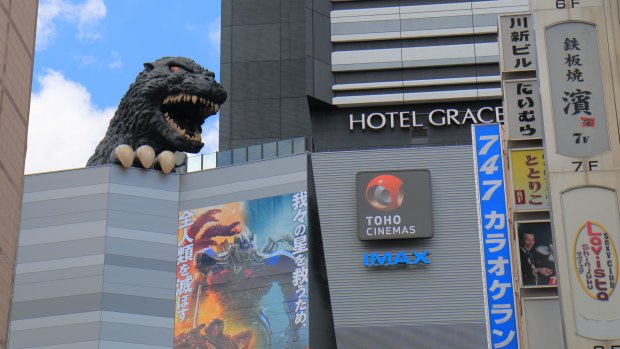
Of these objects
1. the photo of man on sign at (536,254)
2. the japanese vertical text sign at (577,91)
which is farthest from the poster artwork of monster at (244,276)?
the japanese vertical text sign at (577,91)

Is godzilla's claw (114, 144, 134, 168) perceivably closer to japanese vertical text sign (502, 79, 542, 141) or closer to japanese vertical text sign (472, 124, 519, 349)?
japanese vertical text sign (472, 124, 519, 349)

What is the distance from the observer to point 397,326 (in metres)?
41.6

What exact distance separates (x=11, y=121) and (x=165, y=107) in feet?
78.7

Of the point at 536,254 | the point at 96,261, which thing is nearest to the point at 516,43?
the point at 536,254

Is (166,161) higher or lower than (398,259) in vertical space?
higher

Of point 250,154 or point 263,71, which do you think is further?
point 263,71

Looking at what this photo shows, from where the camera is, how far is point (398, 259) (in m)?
43.1

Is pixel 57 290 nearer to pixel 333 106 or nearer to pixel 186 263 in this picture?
pixel 186 263

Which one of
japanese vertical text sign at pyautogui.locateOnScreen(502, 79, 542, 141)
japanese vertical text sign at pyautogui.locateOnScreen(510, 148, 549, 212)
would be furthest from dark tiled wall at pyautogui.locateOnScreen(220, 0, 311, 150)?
japanese vertical text sign at pyautogui.locateOnScreen(510, 148, 549, 212)

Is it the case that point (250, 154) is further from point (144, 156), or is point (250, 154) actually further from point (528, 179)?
point (528, 179)

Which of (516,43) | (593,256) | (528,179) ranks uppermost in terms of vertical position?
(516,43)

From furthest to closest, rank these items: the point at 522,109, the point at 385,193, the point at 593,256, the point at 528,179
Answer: the point at 385,193, the point at 522,109, the point at 528,179, the point at 593,256

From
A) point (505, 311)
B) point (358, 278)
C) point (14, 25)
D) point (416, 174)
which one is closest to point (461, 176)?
point (416, 174)

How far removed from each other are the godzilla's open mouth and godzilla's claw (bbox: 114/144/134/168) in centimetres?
183
